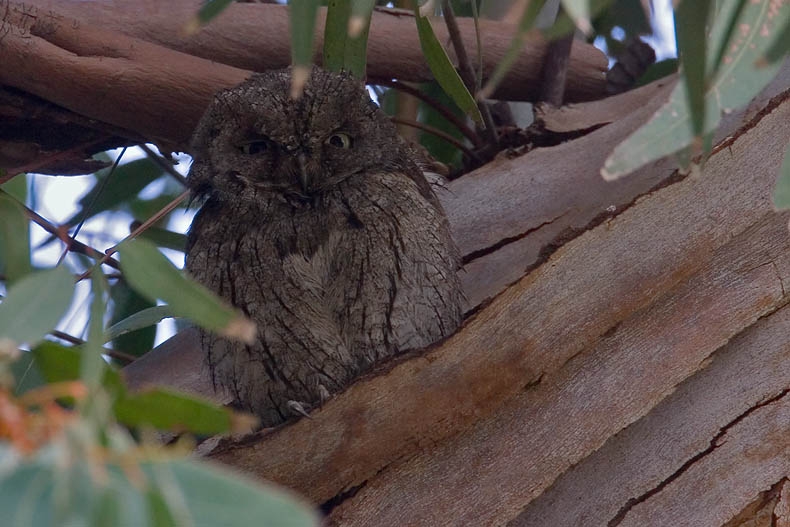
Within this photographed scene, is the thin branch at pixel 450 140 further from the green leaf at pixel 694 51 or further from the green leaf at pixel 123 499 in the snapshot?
the green leaf at pixel 123 499

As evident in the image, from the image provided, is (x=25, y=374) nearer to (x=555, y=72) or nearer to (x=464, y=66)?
(x=464, y=66)

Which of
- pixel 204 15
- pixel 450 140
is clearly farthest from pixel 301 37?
pixel 450 140

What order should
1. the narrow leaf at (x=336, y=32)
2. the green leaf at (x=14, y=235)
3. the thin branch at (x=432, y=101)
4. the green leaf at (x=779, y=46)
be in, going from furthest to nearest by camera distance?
the thin branch at (x=432, y=101)
the narrow leaf at (x=336, y=32)
the green leaf at (x=14, y=235)
the green leaf at (x=779, y=46)

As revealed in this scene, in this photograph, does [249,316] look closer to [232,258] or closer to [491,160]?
[232,258]

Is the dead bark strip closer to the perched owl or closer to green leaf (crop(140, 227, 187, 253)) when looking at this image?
the perched owl

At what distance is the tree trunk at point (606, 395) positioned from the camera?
188 cm

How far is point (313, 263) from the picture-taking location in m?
2.32

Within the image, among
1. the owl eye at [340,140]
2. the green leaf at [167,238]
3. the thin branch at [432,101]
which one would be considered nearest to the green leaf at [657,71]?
the thin branch at [432,101]

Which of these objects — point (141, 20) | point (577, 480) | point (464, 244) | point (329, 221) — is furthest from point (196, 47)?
point (577, 480)

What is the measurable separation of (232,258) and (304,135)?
40 centimetres

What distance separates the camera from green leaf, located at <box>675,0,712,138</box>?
112cm

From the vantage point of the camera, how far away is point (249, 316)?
7.52 ft

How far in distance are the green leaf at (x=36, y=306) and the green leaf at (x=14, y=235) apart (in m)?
0.46

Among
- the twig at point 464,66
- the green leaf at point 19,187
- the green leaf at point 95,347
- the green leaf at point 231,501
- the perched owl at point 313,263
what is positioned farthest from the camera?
the green leaf at point 19,187
